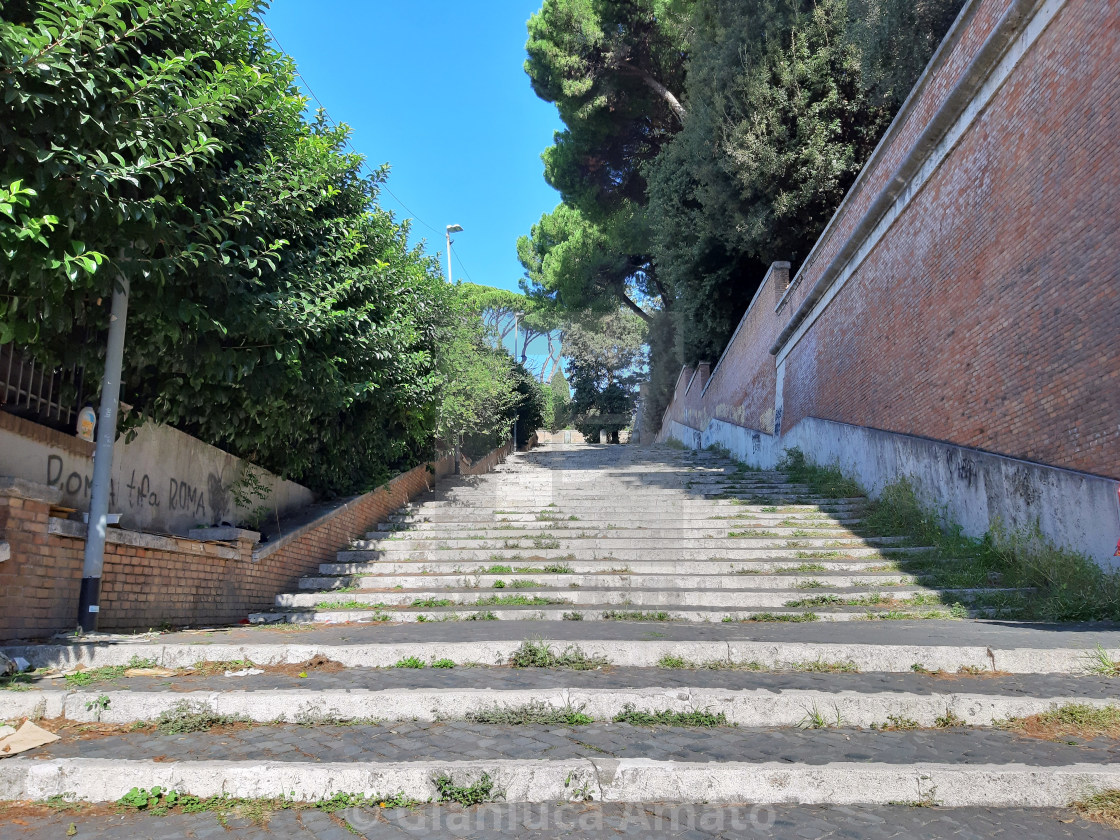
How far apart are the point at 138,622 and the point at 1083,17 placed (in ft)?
30.1

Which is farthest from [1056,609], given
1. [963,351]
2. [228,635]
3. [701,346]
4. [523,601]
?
[701,346]

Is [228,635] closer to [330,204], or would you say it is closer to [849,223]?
[330,204]

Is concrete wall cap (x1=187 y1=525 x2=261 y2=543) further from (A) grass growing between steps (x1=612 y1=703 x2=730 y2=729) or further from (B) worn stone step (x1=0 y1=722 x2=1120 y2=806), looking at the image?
(A) grass growing between steps (x1=612 y1=703 x2=730 y2=729)

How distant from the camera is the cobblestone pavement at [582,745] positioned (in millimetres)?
3238

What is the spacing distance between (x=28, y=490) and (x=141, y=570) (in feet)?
4.00

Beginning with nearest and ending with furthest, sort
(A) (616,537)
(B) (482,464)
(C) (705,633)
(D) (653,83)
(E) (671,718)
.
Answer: (E) (671,718) < (C) (705,633) < (A) (616,537) < (B) (482,464) < (D) (653,83)

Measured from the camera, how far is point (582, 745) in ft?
11.1

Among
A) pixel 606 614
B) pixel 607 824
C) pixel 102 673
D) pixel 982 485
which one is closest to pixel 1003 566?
pixel 982 485

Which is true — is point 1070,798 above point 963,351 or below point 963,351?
below

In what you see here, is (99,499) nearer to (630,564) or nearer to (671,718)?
(671,718)

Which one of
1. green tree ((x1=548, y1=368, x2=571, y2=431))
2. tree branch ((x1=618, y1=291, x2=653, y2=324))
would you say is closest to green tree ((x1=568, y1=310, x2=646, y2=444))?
green tree ((x1=548, y1=368, x2=571, y2=431))

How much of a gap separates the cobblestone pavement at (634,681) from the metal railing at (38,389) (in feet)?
6.30

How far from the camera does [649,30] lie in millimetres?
20234

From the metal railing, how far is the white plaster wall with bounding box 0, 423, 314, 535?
281 mm
